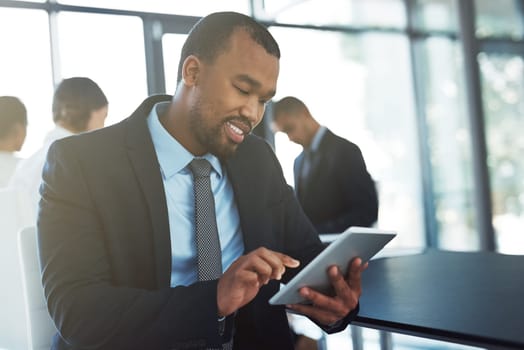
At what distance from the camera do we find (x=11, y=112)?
2836 mm

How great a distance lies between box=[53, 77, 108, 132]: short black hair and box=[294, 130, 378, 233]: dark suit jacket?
1.24 meters

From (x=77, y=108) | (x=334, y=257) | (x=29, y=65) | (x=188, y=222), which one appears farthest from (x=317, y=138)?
(x=334, y=257)

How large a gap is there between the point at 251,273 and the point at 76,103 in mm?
1983

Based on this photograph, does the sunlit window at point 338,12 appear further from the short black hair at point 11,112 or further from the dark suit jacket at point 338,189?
the short black hair at point 11,112

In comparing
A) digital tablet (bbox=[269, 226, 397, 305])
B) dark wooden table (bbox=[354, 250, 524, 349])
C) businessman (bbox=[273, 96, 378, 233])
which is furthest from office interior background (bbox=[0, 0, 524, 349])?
digital tablet (bbox=[269, 226, 397, 305])

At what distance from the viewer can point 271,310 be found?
1533 millimetres

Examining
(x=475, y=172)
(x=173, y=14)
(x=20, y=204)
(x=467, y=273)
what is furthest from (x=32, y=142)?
(x=475, y=172)

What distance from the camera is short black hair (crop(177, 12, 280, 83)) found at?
1519 millimetres

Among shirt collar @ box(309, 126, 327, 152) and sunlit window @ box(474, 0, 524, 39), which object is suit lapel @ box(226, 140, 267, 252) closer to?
shirt collar @ box(309, 126, 327, 152)

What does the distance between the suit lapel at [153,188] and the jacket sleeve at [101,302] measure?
0.42 feet

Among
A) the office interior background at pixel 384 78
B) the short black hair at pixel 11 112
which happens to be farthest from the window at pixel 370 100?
the short black hair at pixel 11 112

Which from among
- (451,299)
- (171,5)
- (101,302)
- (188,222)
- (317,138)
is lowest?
(451,299)

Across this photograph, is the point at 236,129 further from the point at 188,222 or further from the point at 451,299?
the point at 451,299

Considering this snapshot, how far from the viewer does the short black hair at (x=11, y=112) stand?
2787 millimetres
